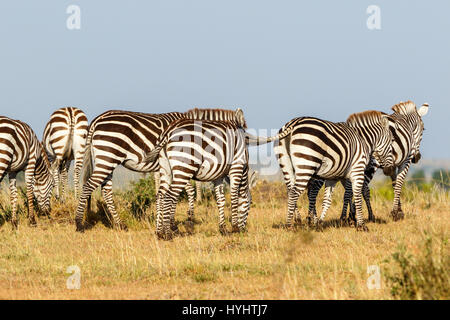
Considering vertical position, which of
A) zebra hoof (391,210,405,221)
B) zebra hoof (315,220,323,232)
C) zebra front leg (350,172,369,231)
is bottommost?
zebra hoof (391,210,405,221)

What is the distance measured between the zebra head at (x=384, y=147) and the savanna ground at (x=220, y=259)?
1488mm

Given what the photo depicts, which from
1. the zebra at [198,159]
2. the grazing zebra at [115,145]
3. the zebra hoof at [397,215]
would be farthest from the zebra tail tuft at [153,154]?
the zebra hoof at [397,215]

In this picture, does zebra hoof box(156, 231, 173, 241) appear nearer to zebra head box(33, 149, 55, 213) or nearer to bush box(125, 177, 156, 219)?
bush box(125, 177, 156, 219)

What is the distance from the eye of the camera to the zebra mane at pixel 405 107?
15.6 meters

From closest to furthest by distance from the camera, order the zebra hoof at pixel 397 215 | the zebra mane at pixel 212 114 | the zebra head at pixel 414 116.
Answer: the zebra hoof at pixel 397 215 → the zebra mane at pixel 212 114 → the zebra head at pixel 414 116

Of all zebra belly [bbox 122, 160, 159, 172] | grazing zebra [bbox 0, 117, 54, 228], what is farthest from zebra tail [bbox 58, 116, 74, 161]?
zebra belly [bbox 122, 160, 159, 172]

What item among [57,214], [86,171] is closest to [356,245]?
[86,171]

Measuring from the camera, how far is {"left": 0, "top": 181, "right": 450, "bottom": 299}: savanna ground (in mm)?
7355

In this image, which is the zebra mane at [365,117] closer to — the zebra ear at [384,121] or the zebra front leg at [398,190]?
the zebra ear at [384,121]

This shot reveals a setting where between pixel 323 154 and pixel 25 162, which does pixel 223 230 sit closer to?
pixel 323 154

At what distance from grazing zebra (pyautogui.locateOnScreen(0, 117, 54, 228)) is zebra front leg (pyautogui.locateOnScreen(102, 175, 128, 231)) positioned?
6.14 ft

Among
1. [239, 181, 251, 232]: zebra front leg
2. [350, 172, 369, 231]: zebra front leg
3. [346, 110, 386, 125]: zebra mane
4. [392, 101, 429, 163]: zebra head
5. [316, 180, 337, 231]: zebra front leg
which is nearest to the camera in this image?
[350, 172, 369, 231]: zebra front leg

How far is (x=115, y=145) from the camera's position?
12578 millimetres
